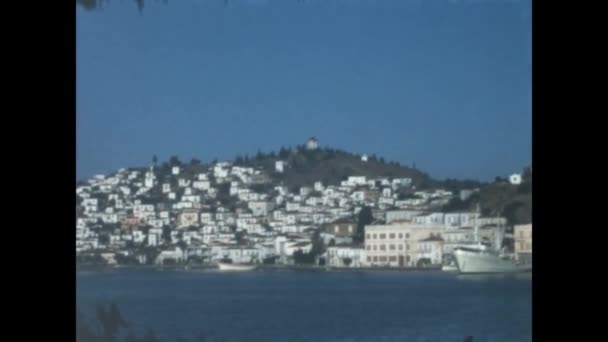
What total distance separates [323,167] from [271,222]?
1.45 meters

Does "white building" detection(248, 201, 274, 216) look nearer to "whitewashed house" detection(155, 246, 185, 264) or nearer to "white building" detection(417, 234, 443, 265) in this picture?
"whitewashed house" detection(155, 246, 185, 264)

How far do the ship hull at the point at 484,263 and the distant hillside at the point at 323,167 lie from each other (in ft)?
5.05

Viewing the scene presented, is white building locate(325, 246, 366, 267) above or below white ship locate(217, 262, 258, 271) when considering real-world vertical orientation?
above

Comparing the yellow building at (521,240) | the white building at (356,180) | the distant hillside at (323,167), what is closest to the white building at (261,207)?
the distant hillside at (323,167)

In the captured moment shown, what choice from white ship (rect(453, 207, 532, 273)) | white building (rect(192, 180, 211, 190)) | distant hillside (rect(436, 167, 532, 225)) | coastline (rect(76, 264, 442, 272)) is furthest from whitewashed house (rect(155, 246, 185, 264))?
white ship (rect(453, 207, 532, 273))

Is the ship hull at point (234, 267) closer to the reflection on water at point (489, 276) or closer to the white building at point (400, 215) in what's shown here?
the white building at point (400, 215)

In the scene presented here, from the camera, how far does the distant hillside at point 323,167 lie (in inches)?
714

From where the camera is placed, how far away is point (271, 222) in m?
18.7

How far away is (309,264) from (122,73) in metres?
7.13

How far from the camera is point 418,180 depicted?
761 inches

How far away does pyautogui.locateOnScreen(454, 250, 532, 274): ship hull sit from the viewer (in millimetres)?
18047

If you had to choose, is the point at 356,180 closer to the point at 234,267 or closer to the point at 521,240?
the point at 234,267

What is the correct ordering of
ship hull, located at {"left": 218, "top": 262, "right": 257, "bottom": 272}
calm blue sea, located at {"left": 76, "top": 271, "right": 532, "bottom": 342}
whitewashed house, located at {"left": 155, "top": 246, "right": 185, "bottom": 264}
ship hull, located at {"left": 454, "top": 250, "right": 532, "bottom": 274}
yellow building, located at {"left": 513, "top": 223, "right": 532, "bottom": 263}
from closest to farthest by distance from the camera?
yellow building, located at {"left": 513, "top": 223, "right": 532, "bottom": 263} → ship hull, located at {"left": 454, "top": 250, "right": 532, "bottom": 274} → ship hull, located at {"left": 218, "top": 262, "right": 257, "bottom": 272} → whitewashed house, located at {"left": 155, "top": 246, "right": 185, "bottom": 264} → calm blue sea, located at {"left": 76, "top": 271, "right": 532, "bottom": 342}
